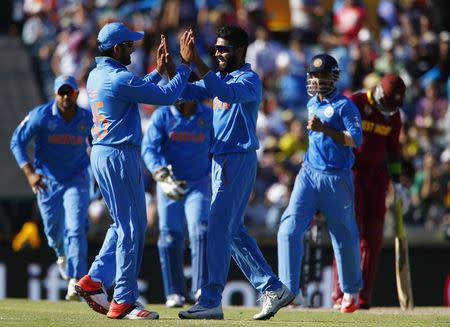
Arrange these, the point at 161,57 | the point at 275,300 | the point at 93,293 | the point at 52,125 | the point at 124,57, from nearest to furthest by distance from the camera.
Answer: the point at 161,57 < the point at 124,57 < the point at 93,293 < the point at 275,300 < the point at 52,125

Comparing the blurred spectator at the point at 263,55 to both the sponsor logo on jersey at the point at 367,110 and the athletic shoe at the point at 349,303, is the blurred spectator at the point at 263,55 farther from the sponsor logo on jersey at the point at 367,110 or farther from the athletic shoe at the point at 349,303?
the athletic shoe at the point at 349,303

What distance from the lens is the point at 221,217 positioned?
1049cm

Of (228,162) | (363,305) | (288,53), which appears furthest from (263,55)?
(228,162)

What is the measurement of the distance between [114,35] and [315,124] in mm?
2119

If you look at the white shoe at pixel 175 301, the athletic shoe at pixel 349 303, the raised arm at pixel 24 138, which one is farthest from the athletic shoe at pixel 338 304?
the raised arm at pixel 24 138

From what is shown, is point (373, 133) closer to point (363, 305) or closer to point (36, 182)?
point (363, 305)

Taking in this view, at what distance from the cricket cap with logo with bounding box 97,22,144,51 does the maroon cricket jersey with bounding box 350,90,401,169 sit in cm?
356

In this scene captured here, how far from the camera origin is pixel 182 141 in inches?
550

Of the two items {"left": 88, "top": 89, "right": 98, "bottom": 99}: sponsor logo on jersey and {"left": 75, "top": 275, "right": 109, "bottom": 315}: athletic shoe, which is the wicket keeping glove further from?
{"left": 88, "top": 89, "right": 98, "bottom": 99}: sponsor logo on jersey

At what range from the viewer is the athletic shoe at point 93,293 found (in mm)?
10445

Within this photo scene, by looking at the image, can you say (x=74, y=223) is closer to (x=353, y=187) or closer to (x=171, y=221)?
(x=171, y=221)

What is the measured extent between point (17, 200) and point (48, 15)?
565 cm

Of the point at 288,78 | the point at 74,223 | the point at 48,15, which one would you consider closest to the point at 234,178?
the point at 74,223

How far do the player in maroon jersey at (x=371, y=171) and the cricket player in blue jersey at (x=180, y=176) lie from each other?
1.65 metres
